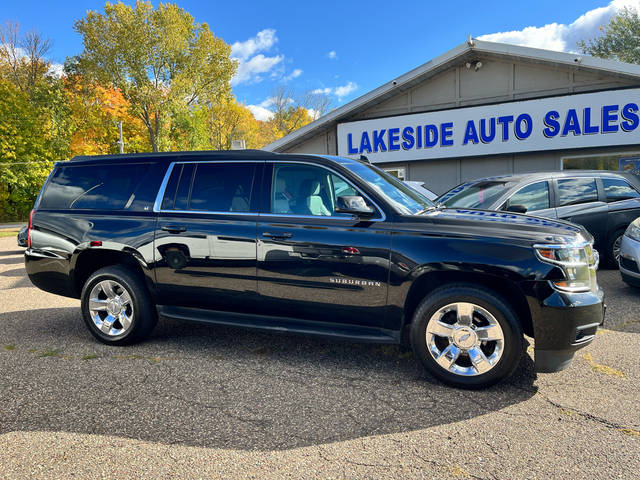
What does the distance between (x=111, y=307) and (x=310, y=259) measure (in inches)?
86.4

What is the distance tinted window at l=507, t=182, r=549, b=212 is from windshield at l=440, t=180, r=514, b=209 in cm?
21

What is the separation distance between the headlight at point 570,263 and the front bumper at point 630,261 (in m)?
3.38

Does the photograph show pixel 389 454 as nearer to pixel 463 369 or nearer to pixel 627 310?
pixel 463 369

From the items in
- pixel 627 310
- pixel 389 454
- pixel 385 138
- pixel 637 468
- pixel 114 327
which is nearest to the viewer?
pixel 637 468

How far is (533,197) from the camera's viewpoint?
288 inches

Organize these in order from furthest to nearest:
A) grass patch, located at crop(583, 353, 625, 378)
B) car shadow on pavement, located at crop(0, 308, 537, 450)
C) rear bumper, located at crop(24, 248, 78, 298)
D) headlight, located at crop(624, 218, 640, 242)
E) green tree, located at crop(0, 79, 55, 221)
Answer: green tree, located at crop(0, 79, 55, 221), headlight, located at crop(624, 218, 640, 242), rear bumper, located at crop(24, 248, 78, 298), grass patch, located at crop(583, 353, 625, 378), car shadow on pavement, located at crop(0, 308, 537, 450)

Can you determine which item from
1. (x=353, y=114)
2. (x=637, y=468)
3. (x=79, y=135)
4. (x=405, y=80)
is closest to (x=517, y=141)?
(x=405, y=80)

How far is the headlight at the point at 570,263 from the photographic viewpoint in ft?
10.6

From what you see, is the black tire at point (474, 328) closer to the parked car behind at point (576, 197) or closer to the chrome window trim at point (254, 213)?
the chrome window trim at point (254, 213)

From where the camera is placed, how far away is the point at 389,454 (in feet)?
8.47

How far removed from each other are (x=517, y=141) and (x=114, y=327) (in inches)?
456

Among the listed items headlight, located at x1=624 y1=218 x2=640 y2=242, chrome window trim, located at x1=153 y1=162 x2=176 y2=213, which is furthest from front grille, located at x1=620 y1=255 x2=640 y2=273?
chrome window trim, located at x1=153 y1=162 x2=176 y2=213

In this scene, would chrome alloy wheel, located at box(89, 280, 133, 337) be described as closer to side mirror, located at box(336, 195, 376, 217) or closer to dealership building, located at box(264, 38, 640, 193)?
side mirror, located at box(336, 195, 376, 217)

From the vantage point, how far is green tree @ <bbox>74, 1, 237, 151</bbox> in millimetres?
32156
